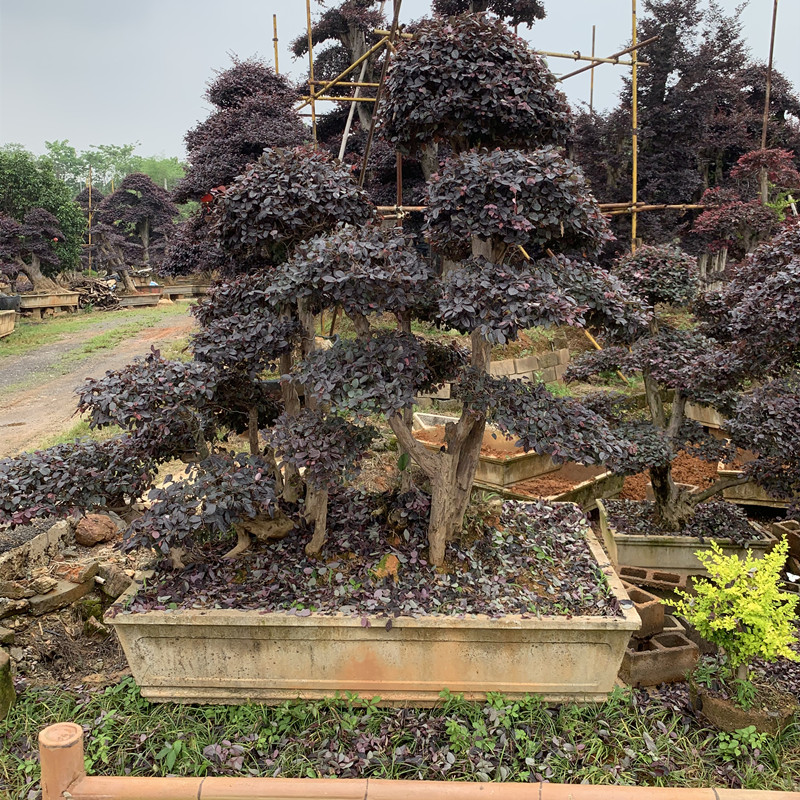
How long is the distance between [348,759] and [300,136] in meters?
6.55

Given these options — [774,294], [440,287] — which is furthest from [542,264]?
[774,294]

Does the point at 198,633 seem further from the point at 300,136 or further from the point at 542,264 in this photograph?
the point at 300,136

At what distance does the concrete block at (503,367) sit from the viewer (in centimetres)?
808

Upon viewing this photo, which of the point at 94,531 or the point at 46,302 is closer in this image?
the point at 94,531

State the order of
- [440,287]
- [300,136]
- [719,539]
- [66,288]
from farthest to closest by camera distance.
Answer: [66,288]
[300,136]
[719,539]
[440,287]

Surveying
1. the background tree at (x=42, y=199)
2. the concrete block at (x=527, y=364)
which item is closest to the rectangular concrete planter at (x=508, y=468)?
the concrete block at (x=527, y=364)

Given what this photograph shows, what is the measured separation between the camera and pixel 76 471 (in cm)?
275

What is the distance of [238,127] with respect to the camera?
6.90 meters

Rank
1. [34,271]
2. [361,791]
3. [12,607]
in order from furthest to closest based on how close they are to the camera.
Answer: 1. [34,271]
2. [12,607]
3. [361,791]

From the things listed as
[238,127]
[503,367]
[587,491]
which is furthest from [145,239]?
[587,491]

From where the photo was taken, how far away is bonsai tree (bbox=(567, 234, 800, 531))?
130 inches

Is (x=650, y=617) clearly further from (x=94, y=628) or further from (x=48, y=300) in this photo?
(x=48, y=300)

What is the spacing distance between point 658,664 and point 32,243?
48.0 ft

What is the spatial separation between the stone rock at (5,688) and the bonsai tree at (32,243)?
13010 mm
